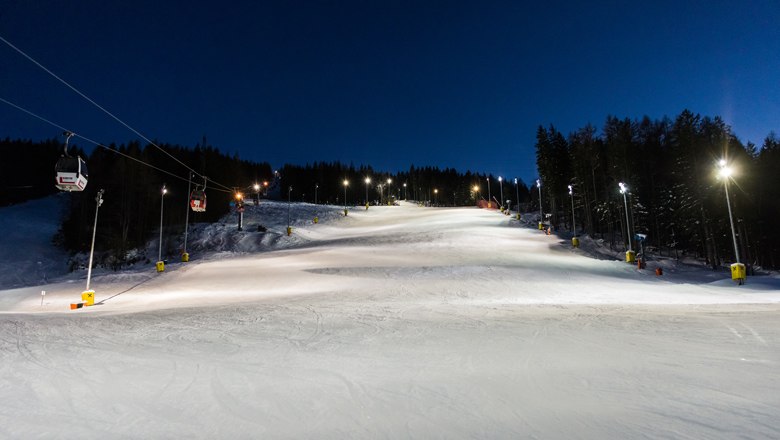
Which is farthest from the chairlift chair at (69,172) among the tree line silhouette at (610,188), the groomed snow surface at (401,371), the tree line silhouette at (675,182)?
the tree line silhouette at (675,182)

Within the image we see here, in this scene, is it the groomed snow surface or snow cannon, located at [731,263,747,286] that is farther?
snow cannon, located at [731,263,747,286]

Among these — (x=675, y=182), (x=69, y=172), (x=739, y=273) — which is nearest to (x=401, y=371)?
(x=69, y=172)

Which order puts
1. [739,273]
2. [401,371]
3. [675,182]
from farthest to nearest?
[675,182], [739,273], [401,371]

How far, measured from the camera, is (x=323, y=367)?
6.15m

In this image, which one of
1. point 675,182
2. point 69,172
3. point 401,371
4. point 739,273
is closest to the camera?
point 401,371

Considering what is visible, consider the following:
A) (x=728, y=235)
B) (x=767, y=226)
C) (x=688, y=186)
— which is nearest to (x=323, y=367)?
(x=688, y=186)

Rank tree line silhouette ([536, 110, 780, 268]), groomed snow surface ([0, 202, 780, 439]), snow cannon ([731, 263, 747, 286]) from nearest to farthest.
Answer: groomed snow surface ([0, 202, 780, 439]), snow cannon ([731, 263, 747, 286]), tree line silhouette ([536, 110, 780, 268])

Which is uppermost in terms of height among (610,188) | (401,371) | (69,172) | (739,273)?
(610,188)

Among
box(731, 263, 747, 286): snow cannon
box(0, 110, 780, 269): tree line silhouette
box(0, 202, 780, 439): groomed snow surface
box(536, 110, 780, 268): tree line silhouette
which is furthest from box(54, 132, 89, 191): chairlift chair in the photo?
box(536, 110, 780, 268): tree line silhouette

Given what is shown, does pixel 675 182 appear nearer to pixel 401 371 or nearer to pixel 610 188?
pixel 610 188

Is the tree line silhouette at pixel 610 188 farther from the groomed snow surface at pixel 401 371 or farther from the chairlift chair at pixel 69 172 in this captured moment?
Answer: the groomed snow surface at pixel 401 371

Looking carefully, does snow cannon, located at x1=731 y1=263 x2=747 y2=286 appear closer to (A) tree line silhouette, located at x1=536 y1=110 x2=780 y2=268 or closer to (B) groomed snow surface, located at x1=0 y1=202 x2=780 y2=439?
(B) groomed snow surface, located at x1=0 y1=202 x2=780 y2=439

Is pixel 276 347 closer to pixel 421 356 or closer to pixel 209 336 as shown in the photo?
pixel 209 336

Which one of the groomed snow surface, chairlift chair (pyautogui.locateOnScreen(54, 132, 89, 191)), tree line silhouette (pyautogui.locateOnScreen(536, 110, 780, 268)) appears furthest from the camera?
tree line silhouette (pyautogui.locateOnScreen(536, 110, 780, 268))
